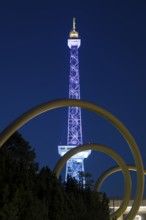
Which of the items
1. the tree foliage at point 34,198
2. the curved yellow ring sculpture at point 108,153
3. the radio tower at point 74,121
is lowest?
the tree foliage at point 34,198

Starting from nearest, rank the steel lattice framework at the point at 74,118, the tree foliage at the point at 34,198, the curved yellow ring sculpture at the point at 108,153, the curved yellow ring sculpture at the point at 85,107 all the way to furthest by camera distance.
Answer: the tree foliage at the point at 34,198, the curved yellow ring sculpture at the point at 85,107, the curved yellow ring sculpture at the point at 108,153, the steel lattice framework at the point at 74,118

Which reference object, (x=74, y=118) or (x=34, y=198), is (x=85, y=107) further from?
(x=74, y=118)

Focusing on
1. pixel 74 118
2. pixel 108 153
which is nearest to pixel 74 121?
pixel 74 118

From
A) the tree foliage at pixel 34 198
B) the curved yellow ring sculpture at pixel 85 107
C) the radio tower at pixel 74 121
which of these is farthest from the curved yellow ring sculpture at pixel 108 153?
the radio tower at pixel 74 121

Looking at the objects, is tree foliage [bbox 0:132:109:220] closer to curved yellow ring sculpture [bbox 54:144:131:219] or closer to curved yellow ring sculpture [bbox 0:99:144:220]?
curved yellow ring sculpture [bbox 0:99:144:220]

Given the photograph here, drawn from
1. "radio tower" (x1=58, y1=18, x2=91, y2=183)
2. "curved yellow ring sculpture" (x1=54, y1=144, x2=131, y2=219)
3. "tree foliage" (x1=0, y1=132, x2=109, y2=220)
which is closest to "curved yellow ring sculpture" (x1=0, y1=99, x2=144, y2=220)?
"curved yellow ring sculpture" (x1=54, y1=144, x2=131, y2=219)

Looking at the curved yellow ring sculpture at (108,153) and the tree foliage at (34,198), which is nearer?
the tree foliage at (34,198)

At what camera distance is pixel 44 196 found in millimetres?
13281

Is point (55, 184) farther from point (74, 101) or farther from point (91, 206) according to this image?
point (74, 101)

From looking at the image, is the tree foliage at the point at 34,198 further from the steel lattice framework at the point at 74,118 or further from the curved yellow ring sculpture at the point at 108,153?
the steel lattice framework at the point at 74,118

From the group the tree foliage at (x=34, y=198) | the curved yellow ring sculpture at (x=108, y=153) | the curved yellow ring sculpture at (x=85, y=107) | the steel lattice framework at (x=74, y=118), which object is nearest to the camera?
the tree foliage at (x=34, y=198)

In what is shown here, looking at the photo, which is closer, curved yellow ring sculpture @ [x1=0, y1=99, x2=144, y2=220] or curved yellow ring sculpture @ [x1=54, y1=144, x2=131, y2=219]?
curved yellow ring sculpture @ [x1=0, y1=99, x2=144, y2=220]

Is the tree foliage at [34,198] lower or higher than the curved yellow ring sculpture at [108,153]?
lower

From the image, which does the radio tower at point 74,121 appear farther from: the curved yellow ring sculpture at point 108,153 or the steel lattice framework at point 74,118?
the curved yellow ring sculpture at point 108,153
